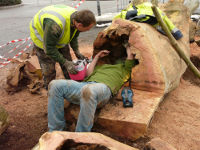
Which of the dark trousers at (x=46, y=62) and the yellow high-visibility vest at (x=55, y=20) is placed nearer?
the yellow high-visibility vest at (x=55, y=20)

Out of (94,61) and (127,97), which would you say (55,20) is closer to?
(94,61)

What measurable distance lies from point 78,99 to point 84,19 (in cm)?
103

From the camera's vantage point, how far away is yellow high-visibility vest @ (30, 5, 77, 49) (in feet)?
9.42

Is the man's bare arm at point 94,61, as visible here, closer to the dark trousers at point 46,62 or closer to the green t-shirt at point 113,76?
the green t-shirt at point 113,76

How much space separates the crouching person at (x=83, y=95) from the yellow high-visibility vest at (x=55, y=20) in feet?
2.59

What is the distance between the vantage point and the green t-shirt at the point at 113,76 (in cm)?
260

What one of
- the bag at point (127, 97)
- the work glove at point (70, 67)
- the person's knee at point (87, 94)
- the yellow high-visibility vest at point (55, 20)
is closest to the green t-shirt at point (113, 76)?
the bag at point (127, 97)

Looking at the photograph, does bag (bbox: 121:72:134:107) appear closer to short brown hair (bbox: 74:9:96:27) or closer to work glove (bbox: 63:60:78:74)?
work glove (bbox: 63:60:78:74)

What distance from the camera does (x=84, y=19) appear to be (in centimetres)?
266

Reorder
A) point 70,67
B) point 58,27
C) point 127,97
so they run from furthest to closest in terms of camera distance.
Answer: point 70,67, point 58,27, point 127,97

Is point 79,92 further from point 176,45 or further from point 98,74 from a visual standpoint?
point 176,45

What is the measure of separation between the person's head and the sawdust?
1.48m

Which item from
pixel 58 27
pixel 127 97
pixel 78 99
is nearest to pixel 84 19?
pixel 58 27

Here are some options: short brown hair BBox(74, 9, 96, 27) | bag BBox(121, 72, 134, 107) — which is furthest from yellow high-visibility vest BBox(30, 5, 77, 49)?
bag BBox(121, 72, 134, 107)
